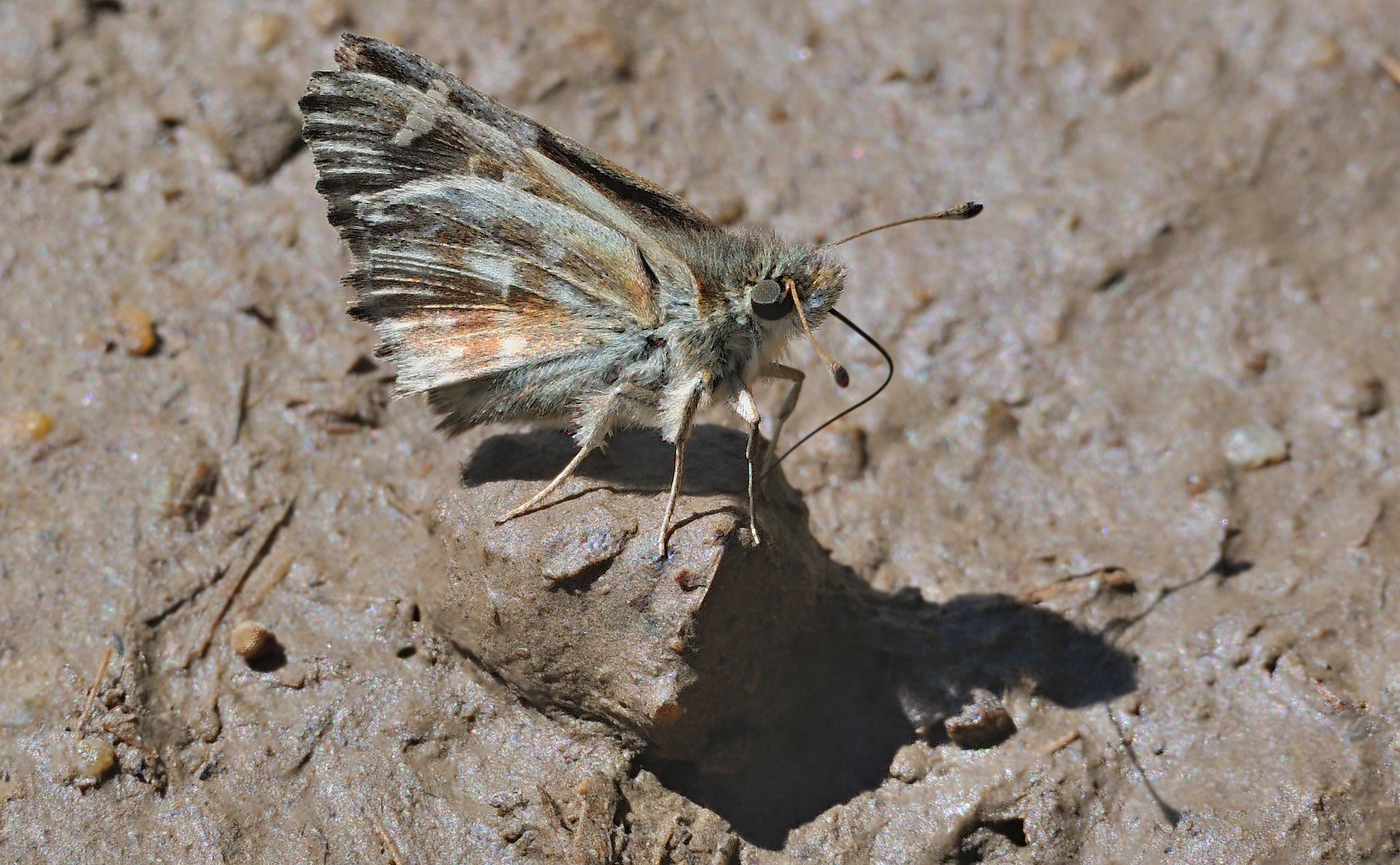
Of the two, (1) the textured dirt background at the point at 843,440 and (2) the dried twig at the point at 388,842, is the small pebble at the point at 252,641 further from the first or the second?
(2) the dried twig at the point at 388,842

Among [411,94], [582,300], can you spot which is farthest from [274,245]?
[582,300]

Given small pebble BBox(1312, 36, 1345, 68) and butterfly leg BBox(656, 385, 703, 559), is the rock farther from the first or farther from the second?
small pebble BBox(1312, 36, 1345, 68)

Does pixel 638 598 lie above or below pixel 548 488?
below

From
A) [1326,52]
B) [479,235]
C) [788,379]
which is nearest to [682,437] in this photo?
[788,379]

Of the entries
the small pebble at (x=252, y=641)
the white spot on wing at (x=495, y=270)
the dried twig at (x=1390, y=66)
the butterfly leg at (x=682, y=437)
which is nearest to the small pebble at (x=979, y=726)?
the butterfly leg at (x=682, y=437)

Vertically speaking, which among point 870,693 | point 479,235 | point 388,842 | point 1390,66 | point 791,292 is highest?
point 1390,66

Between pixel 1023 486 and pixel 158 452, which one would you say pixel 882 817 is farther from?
pixel 158 452

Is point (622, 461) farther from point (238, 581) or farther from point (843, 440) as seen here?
point (238, 581)
